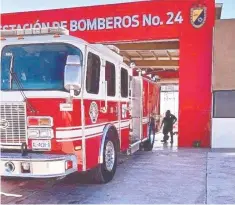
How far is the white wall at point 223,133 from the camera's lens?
1148 centimetres

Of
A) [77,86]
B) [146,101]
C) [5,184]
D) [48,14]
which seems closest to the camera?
[77,86]

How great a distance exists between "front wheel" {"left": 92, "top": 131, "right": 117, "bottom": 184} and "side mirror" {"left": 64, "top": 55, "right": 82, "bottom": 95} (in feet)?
5.78

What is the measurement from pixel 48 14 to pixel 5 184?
352 inches

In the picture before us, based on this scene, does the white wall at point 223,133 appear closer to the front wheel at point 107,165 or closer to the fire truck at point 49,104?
the front wheel at point 107,165

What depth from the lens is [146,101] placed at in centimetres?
1081

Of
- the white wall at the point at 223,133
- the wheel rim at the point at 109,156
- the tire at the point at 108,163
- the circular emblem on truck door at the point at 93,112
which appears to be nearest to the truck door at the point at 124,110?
the tire at the point at 108,163

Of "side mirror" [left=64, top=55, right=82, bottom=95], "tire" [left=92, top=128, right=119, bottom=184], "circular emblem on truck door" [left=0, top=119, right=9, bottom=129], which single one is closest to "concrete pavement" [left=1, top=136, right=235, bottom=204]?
"tire" [left=92, top=128, right=119, bottom=184]

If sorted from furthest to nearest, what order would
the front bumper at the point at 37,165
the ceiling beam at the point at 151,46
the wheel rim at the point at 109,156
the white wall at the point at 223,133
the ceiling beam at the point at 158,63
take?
the ceiling beam at the point at 158,63, the ceiling beam at the point at 151,46, the white wall at the point at 223,133, the wheel rim at the point at 109,156, the front bumper at the point at 37,165

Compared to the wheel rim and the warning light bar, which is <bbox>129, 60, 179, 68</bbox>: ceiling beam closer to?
the wheel rim

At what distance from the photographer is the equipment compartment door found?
945 centimetres

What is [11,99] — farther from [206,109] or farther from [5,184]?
[206,109]

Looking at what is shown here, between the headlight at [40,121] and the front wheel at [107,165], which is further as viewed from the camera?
the front wheel at [107,165]

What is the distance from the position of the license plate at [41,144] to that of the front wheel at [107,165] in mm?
1421

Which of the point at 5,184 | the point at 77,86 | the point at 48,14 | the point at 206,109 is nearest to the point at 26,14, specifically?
the point at 48,14
